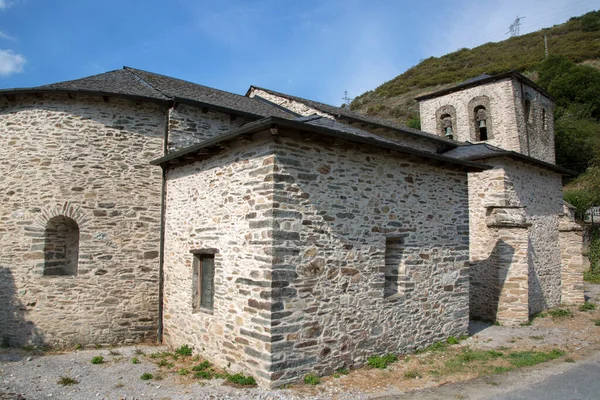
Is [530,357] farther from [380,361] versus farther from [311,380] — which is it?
[311,380]

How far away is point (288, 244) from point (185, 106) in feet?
15.3

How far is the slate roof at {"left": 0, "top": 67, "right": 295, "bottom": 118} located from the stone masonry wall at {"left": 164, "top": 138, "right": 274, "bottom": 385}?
1.81 metres

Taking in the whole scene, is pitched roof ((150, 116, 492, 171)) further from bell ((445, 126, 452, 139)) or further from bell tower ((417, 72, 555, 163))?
bell ((445, 126, 452, 139))

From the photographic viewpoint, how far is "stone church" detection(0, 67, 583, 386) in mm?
5598

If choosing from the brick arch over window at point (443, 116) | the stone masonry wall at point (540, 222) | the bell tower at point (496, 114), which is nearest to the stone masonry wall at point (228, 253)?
the stone masonry wall at point (540, 222)

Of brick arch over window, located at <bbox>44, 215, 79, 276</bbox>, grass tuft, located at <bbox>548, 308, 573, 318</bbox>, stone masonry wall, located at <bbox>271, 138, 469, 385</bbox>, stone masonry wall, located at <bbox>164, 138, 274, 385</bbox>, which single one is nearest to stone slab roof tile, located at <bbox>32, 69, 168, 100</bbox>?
stone masonry wall, located at <bbox>164, 138, 274, 385</bbox>

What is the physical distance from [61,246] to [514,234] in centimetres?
1036

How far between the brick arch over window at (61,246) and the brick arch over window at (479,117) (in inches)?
628

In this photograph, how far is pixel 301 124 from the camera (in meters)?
5.42

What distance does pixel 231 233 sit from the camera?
611cm

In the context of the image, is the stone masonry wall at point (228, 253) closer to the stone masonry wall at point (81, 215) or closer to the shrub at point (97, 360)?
the stone masonry wall at point (81, 215)

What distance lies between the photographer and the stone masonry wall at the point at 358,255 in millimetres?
5492

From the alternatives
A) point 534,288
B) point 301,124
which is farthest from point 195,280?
point 534,288

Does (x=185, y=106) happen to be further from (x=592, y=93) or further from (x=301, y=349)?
(x=592, y=93)
